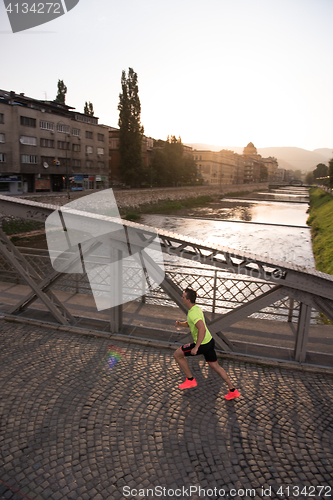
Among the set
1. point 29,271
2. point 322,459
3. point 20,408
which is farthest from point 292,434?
point 29,271

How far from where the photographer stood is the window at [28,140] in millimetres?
39588

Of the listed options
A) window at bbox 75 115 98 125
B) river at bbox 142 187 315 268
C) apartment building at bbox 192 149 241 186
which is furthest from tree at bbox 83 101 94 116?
apartment building at bbox 192 149 241 186

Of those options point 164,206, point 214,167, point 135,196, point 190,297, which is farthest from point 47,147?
point 214,167

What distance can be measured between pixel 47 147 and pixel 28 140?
3.34 meters

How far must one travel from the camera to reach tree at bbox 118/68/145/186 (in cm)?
5003

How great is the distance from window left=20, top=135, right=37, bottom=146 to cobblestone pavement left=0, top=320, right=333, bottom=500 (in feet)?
129

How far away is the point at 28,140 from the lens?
133 feet

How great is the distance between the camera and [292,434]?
160 inches

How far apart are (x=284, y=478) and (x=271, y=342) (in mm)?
3228

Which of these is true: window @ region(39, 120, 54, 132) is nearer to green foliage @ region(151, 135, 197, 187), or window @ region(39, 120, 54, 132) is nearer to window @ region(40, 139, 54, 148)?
window @ region(40, 139, 54, 148)

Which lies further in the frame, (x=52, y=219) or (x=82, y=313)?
(x=82, y=313)

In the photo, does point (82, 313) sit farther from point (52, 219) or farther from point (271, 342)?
point (271, 342)

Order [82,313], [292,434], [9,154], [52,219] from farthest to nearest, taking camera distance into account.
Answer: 1. [9,154]
2. [82,313]
3. [52,219]
4. [292,434]

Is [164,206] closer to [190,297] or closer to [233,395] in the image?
[190,297]
